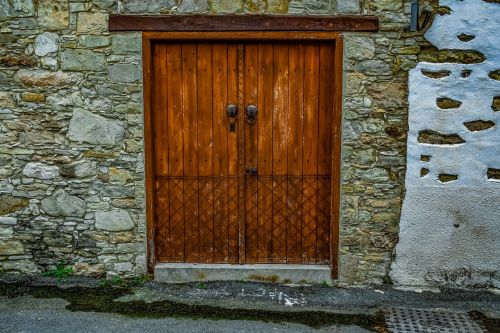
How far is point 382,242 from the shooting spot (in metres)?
4.87

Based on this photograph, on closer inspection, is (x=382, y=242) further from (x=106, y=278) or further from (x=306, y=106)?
(x=106, y=278)

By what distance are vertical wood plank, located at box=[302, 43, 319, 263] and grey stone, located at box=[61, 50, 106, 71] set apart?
1897 millimetres

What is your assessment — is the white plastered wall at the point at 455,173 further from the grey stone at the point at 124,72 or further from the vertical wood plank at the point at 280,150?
the grey stone at the point at 124,72

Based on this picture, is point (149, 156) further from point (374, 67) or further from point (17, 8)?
point (374, 67)

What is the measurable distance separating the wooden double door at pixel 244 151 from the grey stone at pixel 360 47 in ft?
0.59

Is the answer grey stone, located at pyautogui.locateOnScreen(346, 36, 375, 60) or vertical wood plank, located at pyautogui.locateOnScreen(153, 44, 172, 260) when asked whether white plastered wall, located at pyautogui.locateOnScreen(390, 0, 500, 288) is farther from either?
vertical wood plank, located at pyautogui.locateOnScreen(153, 44, 172, 260)

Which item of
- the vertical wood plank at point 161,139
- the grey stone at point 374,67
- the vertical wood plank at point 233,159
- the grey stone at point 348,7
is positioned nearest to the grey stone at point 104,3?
the vertical wood plank at point 161,139

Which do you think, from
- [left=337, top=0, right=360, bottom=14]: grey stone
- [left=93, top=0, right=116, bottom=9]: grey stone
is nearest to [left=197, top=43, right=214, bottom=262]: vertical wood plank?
[left=93, top=0, right=116, bottom=9]: grey stone

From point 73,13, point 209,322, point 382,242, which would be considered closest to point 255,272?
point 209,322

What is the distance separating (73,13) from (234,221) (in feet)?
7.97

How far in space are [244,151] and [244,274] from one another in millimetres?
1183

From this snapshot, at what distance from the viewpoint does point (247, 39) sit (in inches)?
187

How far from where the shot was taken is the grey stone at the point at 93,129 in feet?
15.7

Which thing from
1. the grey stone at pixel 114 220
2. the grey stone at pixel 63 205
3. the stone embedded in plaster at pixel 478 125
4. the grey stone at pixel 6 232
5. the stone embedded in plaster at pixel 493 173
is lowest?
the grey stone at pixel 6 232
